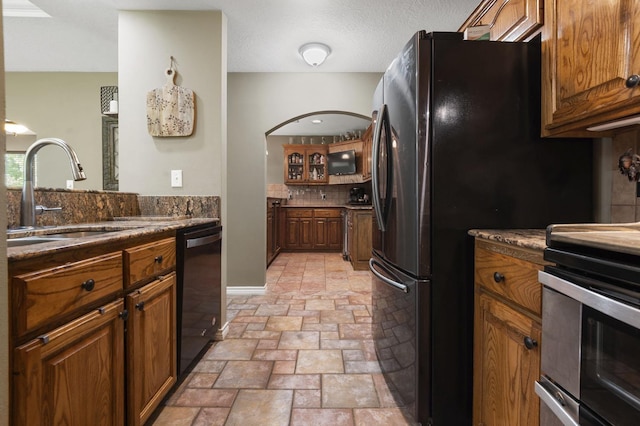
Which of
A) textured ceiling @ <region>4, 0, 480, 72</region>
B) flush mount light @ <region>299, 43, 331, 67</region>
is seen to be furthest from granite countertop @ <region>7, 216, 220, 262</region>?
flush mount light @ <region>299, 43, 331, 67</region>

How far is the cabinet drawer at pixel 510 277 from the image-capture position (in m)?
0.91

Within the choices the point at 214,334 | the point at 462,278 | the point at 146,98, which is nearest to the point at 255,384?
the point at 214,334

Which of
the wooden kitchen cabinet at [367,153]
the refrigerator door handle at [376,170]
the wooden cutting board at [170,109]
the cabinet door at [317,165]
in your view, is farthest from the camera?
the cabinet door at [317,165]

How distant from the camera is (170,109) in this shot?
2.17m

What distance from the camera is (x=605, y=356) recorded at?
656mm

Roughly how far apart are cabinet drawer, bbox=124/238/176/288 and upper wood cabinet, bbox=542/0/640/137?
183cm

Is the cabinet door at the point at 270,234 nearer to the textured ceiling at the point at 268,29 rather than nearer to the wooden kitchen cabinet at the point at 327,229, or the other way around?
the wooden kitchen cabinet at the point at 327,229

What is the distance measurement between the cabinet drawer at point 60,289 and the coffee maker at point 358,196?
5.17m

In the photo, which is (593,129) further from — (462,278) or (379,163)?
(379,163)

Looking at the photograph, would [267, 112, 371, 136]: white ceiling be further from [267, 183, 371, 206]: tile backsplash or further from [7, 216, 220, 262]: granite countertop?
[7, 216, 220, 262]: granite countertop

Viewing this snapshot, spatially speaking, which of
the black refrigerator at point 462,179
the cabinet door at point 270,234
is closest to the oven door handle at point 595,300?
the black refrigerator at point 462,179

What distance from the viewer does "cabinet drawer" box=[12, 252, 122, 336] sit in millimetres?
713

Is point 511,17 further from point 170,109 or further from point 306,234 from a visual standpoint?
point 306,234

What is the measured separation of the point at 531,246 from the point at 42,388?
146 centimetres
